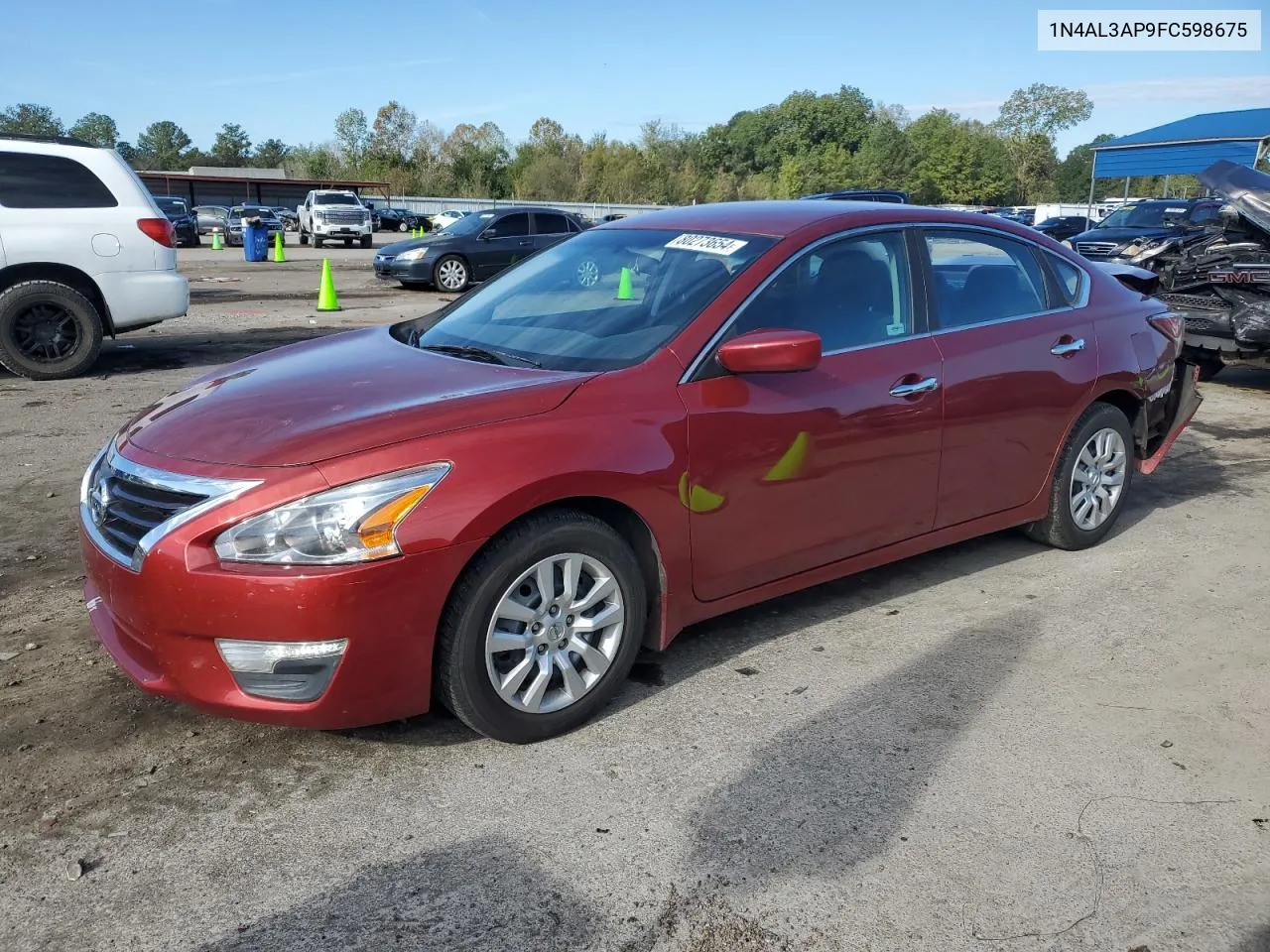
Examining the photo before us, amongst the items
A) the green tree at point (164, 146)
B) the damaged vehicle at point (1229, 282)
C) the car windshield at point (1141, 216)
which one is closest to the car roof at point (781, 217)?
the damaged vehicle at point (1229, 282)

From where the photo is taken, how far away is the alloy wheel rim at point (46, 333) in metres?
9.14

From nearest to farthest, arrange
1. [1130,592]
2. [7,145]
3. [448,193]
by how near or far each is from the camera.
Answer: [1130,592]
[7,145]
[448,193]

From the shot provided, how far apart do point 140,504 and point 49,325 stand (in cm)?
735

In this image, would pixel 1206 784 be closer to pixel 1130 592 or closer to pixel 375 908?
pixel 1130 592

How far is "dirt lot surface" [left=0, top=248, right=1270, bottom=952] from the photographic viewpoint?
97.7 inches

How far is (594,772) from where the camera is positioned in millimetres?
3119

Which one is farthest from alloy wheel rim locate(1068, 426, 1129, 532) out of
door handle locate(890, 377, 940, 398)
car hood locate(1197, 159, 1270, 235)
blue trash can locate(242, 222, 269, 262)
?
blue trash can locate(242, 222, 269, 262)

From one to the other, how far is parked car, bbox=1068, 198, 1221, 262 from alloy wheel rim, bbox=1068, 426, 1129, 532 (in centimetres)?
1215

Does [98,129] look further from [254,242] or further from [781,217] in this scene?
[781,217]

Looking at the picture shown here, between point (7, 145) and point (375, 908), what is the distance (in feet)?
28.7

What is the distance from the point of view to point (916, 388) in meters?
4.12

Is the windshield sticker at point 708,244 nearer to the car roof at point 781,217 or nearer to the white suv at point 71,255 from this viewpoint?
the car roof at point 781,217

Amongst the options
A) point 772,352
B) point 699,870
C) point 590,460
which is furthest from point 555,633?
A: point 772,352

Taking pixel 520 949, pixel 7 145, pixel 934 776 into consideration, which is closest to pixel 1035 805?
pixel 934 776
